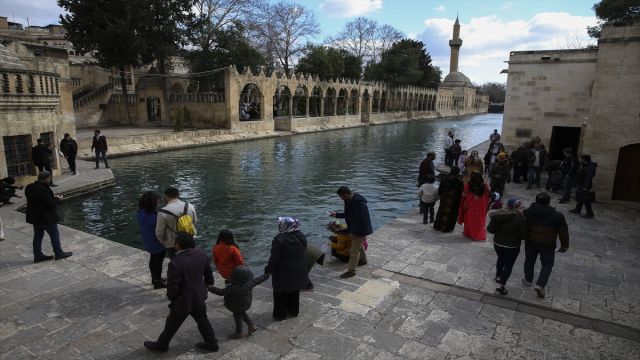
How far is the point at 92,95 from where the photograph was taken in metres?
31.7

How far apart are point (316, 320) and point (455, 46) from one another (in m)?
95.7

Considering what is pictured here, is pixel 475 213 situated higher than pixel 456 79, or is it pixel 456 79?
pixel 456 79

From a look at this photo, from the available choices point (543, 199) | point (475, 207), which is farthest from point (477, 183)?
point (543, 199)

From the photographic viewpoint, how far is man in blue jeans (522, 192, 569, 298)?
5.59 meters

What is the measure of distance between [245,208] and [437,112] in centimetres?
6834

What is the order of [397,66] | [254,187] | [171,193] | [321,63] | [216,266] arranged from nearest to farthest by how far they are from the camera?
[216,266] → [171,193] → [254,187] → [321,63] → [397,66]

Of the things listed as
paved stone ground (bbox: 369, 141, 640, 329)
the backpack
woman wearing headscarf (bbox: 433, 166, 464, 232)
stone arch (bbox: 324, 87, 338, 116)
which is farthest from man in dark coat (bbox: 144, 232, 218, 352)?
stone arch (bbox: 324, 87, 338, 116)

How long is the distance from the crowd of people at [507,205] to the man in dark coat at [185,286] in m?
3.99

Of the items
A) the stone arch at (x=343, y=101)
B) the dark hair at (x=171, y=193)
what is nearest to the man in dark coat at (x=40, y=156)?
the dark hair at (x=171, y=193)

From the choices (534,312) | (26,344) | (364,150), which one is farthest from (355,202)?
(364,150)

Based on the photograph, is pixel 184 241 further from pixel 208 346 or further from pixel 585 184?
pixel 585 184

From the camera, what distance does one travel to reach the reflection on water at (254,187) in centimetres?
1017

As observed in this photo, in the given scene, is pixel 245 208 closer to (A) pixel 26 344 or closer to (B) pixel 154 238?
(B) pixel 154 238

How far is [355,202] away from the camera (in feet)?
20.4
